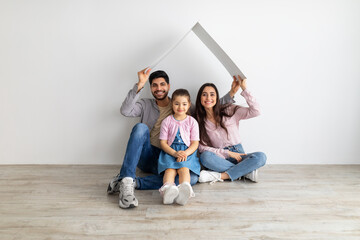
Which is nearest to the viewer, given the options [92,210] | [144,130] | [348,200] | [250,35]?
[92,210]

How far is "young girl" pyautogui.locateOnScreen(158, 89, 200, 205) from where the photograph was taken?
6.43 feet

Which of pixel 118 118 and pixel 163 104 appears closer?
pixel 163 104

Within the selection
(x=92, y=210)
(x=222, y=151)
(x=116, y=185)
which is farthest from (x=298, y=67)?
(x=92, y=210)

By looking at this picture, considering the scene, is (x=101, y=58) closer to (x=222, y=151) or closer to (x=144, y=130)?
(x=144, y=130)

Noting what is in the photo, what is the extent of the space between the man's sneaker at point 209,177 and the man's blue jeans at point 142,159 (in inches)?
2.7

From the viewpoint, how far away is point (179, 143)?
2.07 meters

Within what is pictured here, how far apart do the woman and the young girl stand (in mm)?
142

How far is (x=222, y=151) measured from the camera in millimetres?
2240

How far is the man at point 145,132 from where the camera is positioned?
191 cm

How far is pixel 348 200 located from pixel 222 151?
2.63ft

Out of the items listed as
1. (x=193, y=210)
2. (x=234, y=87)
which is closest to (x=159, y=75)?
(x=234, y=87)

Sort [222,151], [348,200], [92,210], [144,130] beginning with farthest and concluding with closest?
[222,151], [144,130], [348,200], [92,210]

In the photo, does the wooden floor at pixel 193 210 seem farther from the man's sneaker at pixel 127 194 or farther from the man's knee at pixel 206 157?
the man's knee at pixel 206 157

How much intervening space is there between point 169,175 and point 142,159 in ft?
1.09
